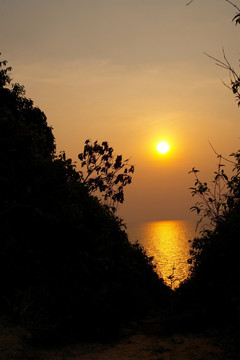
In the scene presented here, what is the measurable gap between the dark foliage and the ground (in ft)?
1.29

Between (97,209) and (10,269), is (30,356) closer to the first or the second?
(10,269)

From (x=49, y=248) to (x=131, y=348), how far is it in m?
2.50

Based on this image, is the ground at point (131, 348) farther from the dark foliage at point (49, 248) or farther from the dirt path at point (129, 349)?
the dark foliage at point (49, 248)

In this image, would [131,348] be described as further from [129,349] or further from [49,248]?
[49,248]

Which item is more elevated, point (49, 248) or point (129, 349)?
point (49, 248)

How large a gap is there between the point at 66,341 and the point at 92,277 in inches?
53.4

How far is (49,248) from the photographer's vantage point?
7.66 meters

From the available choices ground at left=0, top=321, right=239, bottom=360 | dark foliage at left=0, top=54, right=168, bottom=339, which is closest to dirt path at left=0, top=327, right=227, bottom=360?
ground at left=0, top=321, right=239, bottom=360

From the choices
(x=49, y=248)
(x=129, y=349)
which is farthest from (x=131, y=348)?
(x=49, y=248)

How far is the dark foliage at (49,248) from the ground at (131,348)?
15.5 inches

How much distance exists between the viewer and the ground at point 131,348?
5.80 meters

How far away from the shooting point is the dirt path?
5.76 metres

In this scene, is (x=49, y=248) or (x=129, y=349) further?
(x=49, y=248)

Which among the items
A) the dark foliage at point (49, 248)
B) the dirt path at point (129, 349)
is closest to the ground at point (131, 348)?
the dirt path at point (129, 349)
